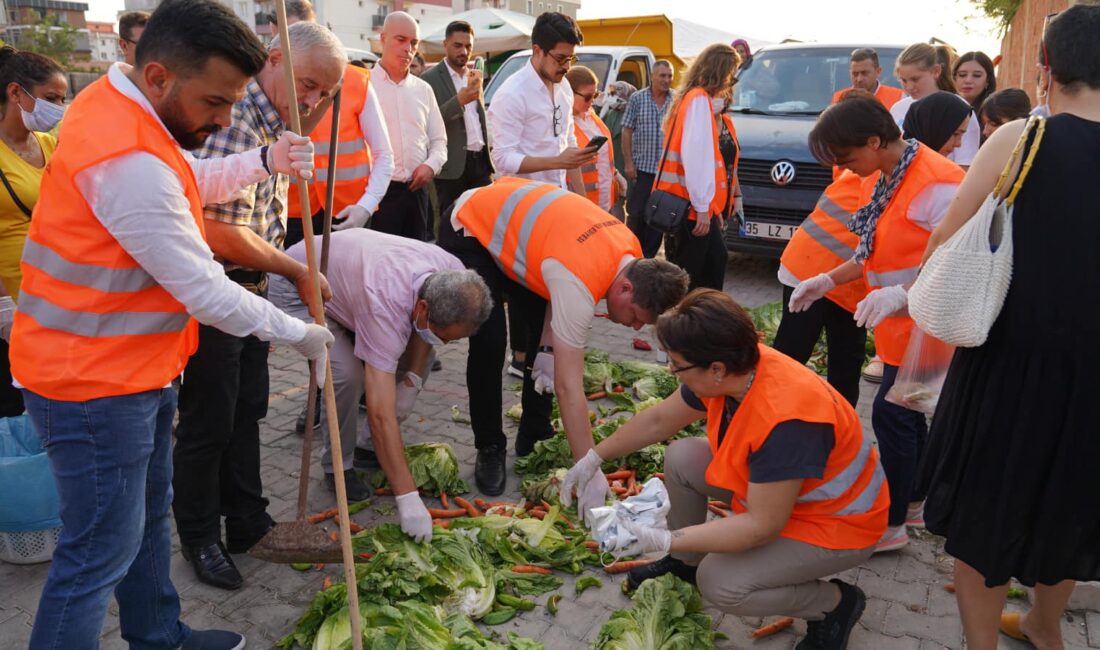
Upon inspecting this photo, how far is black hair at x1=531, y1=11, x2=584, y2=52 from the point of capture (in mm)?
5086

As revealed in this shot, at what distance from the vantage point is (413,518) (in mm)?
3422

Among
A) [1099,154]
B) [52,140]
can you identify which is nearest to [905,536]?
[1099,154]

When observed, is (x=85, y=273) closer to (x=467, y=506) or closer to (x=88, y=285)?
(x=88, y=285)

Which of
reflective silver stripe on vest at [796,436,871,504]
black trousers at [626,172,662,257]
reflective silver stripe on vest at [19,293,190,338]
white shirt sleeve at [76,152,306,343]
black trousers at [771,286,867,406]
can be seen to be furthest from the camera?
black trousers at [626,172,662,257]

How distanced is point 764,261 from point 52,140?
307 inches

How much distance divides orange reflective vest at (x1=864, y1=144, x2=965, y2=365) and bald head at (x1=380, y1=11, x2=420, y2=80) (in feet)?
11.9

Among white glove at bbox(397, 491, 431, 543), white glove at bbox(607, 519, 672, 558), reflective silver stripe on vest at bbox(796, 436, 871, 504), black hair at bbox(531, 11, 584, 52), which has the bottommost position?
white glove at bbox(397, 491, 431, 543)

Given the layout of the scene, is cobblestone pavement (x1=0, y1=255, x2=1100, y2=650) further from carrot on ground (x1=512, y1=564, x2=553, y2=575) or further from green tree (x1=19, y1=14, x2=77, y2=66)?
green tree (x1=19, y1=14, x2=77, y2=66)

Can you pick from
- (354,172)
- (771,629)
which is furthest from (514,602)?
(354,172)

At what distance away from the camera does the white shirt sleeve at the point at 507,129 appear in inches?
209

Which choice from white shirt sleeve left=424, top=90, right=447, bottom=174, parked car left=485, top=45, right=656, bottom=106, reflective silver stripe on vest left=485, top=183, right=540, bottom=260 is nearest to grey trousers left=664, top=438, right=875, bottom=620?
reflective silver stripe on vest left=485, top=183, right=540, bottom=260

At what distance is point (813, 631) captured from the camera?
2957mm

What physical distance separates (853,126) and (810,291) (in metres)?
0.87

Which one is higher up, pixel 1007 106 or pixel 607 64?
pixel 607 64
